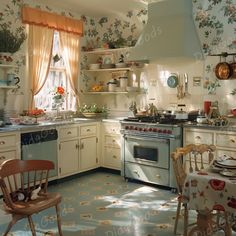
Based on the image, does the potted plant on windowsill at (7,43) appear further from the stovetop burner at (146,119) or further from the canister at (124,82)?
the stovetop burner at (146,119)

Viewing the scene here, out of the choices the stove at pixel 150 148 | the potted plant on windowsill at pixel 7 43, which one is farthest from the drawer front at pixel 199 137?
the potted plant on windowsill at pixel 7 43

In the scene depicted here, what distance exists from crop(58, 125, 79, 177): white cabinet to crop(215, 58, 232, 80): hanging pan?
6.96ft

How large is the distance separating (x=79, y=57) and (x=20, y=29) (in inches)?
47.4

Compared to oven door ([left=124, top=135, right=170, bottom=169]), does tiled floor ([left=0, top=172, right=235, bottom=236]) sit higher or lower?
lower

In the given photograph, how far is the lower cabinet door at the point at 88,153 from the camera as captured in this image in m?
4.79

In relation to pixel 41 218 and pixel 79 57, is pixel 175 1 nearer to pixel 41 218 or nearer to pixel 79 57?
pixel 79 57

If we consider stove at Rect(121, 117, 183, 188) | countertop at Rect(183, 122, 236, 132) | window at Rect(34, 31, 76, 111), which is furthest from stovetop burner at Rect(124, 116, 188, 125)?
window at Rect(34, 31, 76, 111)

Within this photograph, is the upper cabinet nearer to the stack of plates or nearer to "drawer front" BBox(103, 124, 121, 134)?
"drawer front" BBox(103, 124, 121, 134)

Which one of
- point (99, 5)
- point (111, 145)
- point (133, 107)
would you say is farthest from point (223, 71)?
point (99, 5)

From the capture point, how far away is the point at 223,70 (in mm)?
4223

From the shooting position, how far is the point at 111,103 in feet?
18.3

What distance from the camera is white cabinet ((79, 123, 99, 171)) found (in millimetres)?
4773

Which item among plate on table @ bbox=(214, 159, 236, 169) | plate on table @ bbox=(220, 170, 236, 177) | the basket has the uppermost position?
the basket

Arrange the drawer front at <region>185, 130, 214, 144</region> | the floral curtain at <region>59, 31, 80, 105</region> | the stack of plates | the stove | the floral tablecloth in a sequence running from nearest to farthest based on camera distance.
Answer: the floral tablecloth
the stack of plates
the drawer front at <region>185, 130, 214, 144</region>
the stove
the floral curtain at <region>59, 31, 80, 105</region>
